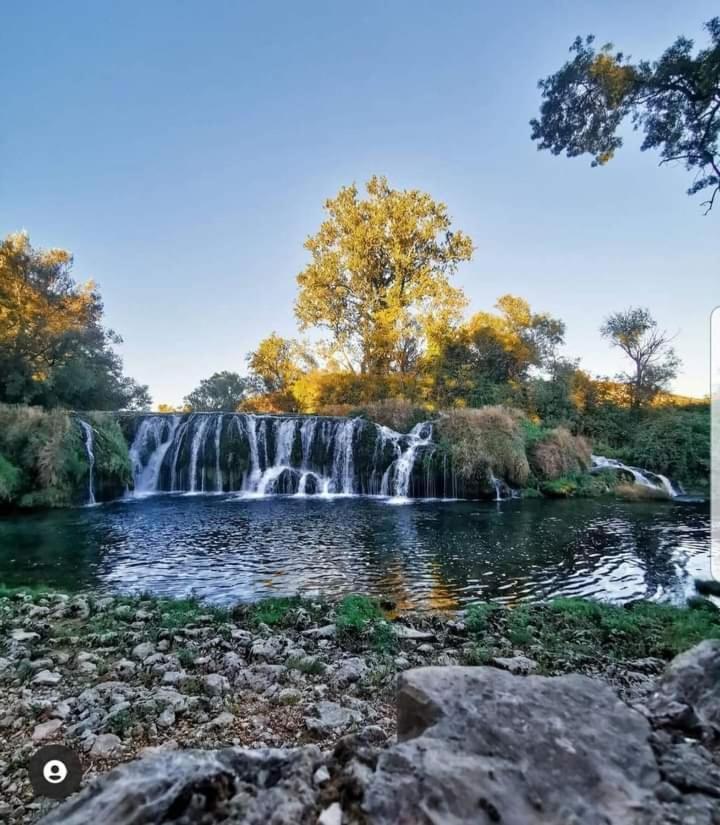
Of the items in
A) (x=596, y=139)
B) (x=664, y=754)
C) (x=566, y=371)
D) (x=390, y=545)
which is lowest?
(x=390, y=545)

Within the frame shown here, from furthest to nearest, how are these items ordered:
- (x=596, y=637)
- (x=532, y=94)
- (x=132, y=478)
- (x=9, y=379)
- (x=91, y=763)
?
(x=9, y=379) < (x=132, y=478) < (x=532, y=94) < (x=596, y=637) < (x=91, y=763)

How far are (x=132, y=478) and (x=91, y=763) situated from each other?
41.2 feet

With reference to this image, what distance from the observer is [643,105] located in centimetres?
674

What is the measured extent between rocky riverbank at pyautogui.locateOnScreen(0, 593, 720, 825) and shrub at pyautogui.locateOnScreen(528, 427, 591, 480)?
10145 mm

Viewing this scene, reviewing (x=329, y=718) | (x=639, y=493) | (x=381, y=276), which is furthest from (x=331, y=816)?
(x=381, y=276)

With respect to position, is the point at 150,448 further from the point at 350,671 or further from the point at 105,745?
the point at 105,745

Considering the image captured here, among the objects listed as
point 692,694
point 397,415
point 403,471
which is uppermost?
point 397,415

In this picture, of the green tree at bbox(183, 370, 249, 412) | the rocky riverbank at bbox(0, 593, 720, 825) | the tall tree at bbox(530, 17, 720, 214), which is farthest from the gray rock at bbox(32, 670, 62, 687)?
the green tree at bbox(183, 370, 249, 412)

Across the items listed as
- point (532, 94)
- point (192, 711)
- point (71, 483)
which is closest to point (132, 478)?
point (71, 483)

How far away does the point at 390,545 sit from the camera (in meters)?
7.03

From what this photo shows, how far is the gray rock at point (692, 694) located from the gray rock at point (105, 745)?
6.63ft

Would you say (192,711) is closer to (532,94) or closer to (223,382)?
(532,94)

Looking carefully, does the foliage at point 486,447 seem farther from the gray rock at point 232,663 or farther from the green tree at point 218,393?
the green tree at point 218,393

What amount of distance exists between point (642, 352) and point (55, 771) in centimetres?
2093
